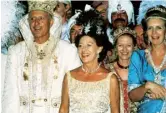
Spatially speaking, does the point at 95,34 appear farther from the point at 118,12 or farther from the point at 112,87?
the point at 118,12

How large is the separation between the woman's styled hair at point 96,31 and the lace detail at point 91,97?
1.02ft

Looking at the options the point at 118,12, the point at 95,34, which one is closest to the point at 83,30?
the point at 95,34

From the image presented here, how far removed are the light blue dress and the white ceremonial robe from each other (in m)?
0.76

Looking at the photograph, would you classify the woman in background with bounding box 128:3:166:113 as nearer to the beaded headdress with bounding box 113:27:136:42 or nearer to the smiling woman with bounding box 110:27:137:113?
the smiling woman with bounding box 110:27:137:113

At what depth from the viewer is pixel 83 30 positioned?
4.59m

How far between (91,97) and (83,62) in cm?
38

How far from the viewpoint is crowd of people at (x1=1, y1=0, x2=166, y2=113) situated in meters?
4.48

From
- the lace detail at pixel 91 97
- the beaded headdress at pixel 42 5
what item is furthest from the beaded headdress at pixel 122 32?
the lace detail at pixel 91 97

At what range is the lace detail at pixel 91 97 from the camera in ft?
14.6

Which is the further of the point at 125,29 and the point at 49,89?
the point at 125,29

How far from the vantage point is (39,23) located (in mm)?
4883

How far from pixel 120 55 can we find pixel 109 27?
0.79 m

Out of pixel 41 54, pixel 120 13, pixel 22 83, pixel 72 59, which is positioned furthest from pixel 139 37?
pixel 22 83

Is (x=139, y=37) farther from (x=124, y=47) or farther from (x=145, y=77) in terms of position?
(x=145, y=77)
